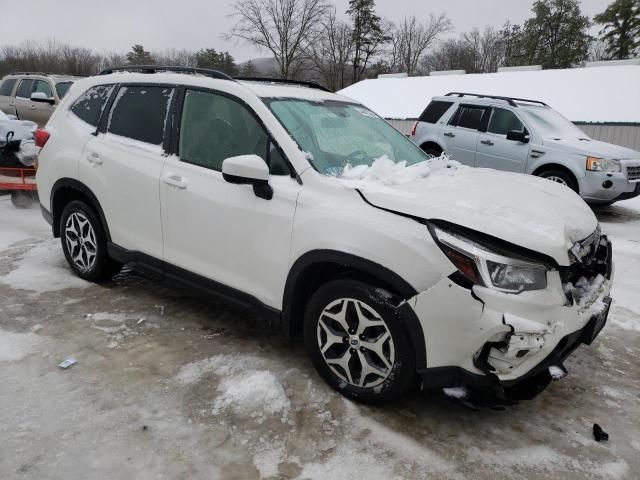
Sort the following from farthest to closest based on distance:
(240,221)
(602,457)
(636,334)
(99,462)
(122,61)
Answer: (122,61) < (636,334) < (240,221) < (602,457) < (99,462)

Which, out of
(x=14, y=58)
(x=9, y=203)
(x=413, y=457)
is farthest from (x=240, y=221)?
(x=14, y=58)

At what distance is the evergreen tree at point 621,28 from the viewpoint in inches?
1385

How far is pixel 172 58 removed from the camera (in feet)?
238

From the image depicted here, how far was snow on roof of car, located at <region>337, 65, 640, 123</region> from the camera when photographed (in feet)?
56.3

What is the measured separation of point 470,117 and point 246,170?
778 centimetres

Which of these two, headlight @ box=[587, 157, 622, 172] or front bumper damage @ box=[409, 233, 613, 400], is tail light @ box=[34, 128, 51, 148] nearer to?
front bumper damage @ box=[409, 233, 613, 400]

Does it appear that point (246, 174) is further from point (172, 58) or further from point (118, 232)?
point (172, 58)

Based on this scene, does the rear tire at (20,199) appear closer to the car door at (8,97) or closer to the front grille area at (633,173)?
the car door at (8,97)

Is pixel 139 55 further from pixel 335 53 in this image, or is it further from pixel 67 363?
pixel 67 363

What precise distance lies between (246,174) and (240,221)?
0.38 m

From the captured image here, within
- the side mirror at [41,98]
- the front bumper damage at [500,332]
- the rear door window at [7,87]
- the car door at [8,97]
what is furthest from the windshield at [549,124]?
the rear door window at [7,87]

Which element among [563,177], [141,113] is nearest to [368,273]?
[141,113]

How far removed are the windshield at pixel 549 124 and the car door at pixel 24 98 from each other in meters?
11.8

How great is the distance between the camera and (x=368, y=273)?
101 inches
